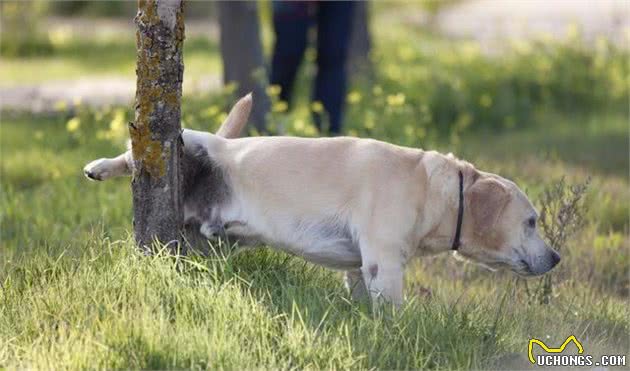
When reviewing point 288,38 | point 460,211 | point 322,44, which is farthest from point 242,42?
point 460,211

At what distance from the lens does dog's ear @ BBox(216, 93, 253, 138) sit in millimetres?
4781

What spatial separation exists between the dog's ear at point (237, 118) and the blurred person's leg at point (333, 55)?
119 inches

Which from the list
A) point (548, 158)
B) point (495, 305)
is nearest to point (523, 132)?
point (548, 158)

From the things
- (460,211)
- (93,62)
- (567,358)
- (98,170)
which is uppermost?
(98,170)

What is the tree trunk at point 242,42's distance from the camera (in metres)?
8.13

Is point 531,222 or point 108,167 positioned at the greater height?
point 108,167

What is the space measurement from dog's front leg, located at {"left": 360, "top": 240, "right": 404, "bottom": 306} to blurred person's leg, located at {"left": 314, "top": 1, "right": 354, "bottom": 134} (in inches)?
148

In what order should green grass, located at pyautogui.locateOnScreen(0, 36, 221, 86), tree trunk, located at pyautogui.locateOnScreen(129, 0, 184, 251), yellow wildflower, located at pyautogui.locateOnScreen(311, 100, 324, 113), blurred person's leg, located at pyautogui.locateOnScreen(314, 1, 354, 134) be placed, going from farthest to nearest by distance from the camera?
green grass, located at pyautogui.locateOnScreen(0, 36, 221, 86) → blurred person's leg, located at pyautogui.locateOnScreen(314, 1, 354, 134) → yellow wildflower, located at pyautogui.locateOnScreen(311, 100, 324, 113) → tree trunk, located at pyautogui.locateOnScreen(129, 0, 184, 251)

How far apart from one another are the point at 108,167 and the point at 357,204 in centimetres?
98

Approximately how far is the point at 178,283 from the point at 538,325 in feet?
4.52

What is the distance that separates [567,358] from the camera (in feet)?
13.4

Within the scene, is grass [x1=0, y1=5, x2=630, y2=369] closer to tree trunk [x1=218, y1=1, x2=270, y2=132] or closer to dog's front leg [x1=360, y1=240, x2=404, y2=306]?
dog's front leg [x1=360, y1=240, x2=404, y2=306]

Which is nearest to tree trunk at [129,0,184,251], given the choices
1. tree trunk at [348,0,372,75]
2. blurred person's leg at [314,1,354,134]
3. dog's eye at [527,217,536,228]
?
dog's eye at [527,217,536,228]

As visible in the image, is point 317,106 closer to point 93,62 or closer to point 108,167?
point 108,167
